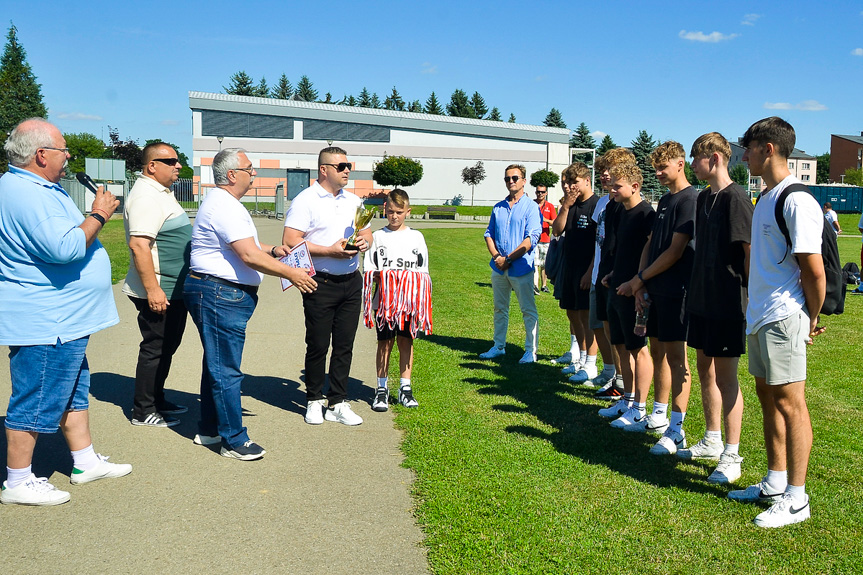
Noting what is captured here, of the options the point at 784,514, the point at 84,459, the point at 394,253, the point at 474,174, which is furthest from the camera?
the point at 474,174

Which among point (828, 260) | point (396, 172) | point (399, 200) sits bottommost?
point (828, 260)

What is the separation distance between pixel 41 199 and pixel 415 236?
3.18 m

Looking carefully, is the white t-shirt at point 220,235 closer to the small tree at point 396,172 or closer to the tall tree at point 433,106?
the small tree at point 396,172

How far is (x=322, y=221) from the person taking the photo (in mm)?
5891

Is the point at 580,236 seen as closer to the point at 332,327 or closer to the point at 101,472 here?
the point at 332,327

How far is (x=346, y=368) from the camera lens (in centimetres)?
612

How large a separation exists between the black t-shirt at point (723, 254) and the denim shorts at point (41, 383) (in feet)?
13.0

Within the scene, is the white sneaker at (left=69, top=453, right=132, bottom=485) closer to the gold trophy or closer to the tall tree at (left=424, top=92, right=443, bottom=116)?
the gold trophy

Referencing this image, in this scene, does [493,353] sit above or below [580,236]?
below

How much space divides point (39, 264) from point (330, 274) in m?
2.31

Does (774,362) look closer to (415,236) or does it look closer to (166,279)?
(415,236)

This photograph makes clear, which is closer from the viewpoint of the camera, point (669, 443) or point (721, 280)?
point (721, 280)

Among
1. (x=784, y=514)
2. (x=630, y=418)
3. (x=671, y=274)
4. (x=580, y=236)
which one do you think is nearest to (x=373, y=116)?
(x=580, y=236)

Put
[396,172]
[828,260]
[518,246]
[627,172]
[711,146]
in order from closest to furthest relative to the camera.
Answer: [828,260] < [711,146] < [627,172] < [518,246] < [396,172]
